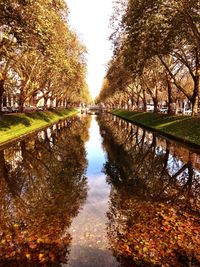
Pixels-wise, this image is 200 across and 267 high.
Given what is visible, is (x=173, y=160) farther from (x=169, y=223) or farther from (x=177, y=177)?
(x=169, y=223)

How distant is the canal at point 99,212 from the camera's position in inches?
300

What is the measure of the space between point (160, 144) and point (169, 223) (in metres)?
17.8

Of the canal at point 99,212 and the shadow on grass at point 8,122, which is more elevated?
the shadow on grass at point 8,122

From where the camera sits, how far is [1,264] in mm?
7055

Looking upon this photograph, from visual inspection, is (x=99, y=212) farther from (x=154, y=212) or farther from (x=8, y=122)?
(x=8, y=122)

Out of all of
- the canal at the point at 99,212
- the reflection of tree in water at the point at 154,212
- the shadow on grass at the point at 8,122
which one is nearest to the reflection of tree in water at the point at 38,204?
the canal at the point at 99,212

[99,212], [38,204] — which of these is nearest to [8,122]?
[38,204]

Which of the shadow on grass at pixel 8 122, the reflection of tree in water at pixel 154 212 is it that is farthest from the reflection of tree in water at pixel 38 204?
the shadow on grass at pixel 8 122

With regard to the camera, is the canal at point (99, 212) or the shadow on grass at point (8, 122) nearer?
the canal at point (99, 212)

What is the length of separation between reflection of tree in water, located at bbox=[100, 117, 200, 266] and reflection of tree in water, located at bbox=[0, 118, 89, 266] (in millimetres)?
1431

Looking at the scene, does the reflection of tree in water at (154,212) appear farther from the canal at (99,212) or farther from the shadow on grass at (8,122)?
the shadow on grass at (8,122)

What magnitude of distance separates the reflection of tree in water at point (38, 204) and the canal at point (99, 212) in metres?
0.02

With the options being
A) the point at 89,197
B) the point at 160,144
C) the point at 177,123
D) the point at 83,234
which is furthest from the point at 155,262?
the point at 177,123

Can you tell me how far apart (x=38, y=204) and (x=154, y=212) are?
403cm
